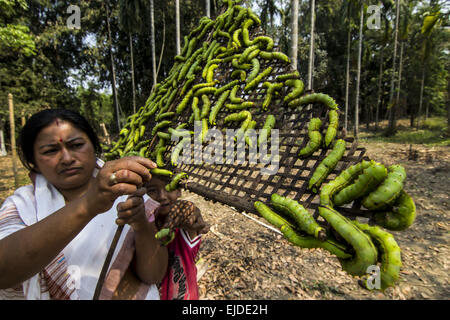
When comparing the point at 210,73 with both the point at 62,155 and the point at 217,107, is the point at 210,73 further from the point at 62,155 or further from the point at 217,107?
the point at 62,155

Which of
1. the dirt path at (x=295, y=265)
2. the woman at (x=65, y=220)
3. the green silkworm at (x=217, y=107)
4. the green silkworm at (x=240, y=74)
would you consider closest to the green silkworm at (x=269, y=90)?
the green silkworm at (x=240, y=74)

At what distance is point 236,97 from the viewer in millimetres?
1881

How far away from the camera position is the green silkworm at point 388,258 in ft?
2.77

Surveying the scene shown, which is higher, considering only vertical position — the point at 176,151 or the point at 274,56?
the point at 274,56

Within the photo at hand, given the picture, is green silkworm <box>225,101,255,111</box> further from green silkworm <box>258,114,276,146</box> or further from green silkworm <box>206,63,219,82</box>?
green silkworm <box>206,63,219,82</box>

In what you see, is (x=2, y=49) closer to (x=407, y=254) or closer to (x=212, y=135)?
(x=212, y=135)

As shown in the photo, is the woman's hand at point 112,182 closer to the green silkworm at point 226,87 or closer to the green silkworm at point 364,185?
the green silkworm at point 364,185

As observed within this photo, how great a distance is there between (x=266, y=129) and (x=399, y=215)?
0.88 meters

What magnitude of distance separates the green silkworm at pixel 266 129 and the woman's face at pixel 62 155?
1200 mm

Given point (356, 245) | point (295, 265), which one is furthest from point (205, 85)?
point (295, 265)

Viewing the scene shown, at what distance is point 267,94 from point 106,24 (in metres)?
22.3

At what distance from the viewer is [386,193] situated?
906mm
